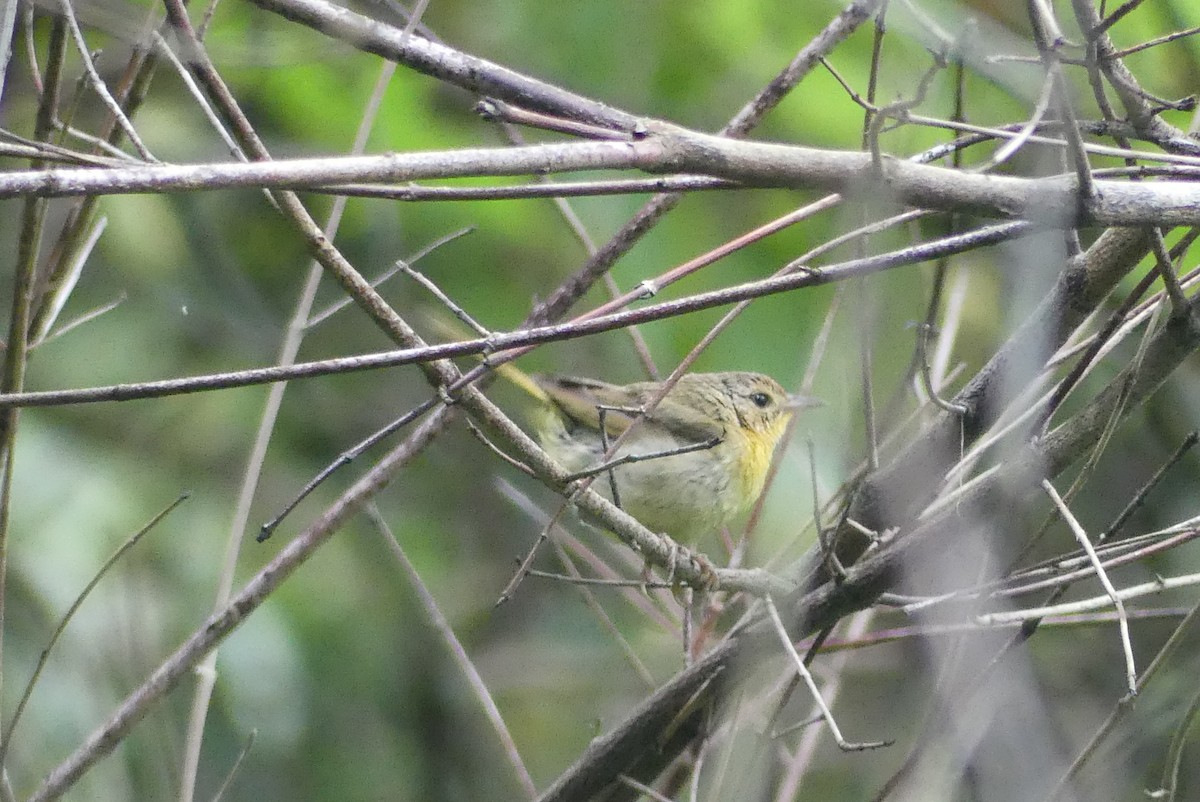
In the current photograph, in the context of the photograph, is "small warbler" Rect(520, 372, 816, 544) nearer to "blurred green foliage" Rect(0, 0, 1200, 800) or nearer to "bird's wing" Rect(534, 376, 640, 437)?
"bird's wing" Rect(534, 376, 640, 437)

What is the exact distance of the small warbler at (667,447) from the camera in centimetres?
439

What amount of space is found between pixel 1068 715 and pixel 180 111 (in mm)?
4268

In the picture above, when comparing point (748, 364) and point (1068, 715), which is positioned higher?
point (748, 364)

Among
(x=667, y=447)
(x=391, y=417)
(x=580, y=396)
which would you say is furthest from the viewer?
(x=391, y=417)

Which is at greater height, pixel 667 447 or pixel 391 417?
pixel 391 417

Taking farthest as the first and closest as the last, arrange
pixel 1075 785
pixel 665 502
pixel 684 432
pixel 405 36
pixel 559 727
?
pixel 559 727
pixel 684 432
pixel 665 502
pixel 1075 785
pixel 405 36

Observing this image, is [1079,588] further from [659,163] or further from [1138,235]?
[659,163]

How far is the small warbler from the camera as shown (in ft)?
14.4

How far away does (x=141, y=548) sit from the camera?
3852 mm

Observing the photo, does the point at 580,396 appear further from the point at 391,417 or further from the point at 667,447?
the point at 391,417

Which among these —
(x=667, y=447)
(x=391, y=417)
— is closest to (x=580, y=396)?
(x=667, y=447)

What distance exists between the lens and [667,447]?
4.60 metres

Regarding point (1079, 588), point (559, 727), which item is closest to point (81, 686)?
point (559, 727)

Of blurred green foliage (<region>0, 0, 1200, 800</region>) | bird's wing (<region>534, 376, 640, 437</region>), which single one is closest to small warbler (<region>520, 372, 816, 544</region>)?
bird's wing (<region>534, 376, 640, 437</region>)
